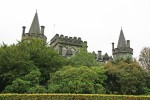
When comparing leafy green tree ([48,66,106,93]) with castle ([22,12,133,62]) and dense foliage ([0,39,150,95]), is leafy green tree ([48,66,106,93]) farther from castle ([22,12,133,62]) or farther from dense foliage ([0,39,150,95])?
castle ([22,12,133,62])

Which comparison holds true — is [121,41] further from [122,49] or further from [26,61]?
[26,61]

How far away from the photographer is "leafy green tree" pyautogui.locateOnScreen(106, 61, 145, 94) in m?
29.5

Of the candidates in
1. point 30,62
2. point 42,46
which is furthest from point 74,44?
point 30,62

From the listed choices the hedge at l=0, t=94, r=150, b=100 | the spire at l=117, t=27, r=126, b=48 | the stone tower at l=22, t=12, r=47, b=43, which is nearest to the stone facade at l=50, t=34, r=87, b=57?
the stone tower at l=22, t=12, r=47, b=43

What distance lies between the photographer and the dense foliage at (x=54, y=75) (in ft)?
88.8

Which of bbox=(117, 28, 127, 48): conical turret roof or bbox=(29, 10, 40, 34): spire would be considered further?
bbox=(117, 28, 127, 48): conical turret roof

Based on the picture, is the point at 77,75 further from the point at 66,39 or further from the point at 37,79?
the point at 66,39

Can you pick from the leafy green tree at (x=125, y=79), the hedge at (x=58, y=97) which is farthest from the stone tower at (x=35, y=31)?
the hedge at (x=58, y=97)

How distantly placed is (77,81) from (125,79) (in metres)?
5.58

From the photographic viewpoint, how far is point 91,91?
26797 mm

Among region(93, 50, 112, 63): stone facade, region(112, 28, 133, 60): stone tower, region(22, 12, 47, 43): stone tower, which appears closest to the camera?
region(22, 12, 47, 43): stone tower

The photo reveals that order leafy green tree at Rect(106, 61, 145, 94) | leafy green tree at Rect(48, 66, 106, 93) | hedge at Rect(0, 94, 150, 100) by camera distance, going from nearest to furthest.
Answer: hedge at Rect(0, 94, 150, 100) < leafy green tree at Rect(48, 66, 106, 93) < leafy green tree at Rect(106, 61, 145, 94)

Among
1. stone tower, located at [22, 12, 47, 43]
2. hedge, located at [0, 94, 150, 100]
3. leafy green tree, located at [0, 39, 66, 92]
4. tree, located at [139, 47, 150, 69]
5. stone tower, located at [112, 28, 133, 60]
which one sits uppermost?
stone tower, located at [22, 12, 47, 43]

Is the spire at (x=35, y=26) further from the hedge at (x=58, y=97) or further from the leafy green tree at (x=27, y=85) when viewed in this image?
the hedge at (x=58, y=97)
